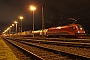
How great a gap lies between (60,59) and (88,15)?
13600mm

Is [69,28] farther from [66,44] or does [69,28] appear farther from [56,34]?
[66,44]

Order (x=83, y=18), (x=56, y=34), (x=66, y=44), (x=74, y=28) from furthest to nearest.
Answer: (x=56, y=34) → (x=74, y=28) → (x=83, y=18) → (x=66, y=44)

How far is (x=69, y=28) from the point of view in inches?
1331

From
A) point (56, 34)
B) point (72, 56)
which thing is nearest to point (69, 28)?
point (56, 34)

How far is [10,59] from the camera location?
1063cm

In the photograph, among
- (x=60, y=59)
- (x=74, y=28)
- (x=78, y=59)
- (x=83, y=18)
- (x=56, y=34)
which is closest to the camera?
(x=78, y=59)

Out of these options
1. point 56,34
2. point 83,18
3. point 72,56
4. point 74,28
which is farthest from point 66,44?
point 56,34

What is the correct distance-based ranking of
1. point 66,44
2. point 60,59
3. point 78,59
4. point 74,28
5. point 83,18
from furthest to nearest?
1. point 74,28
2. point 83,18
3. point 66,44
4. point 60,59
5. point 78,59

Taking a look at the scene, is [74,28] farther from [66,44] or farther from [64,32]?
[66,44]

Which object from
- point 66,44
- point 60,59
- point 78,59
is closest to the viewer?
point 78,59

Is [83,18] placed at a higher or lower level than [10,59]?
higher

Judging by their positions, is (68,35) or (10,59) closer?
(10,59)

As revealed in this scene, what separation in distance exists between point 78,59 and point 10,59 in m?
4.36

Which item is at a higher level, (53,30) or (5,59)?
(53,30)
